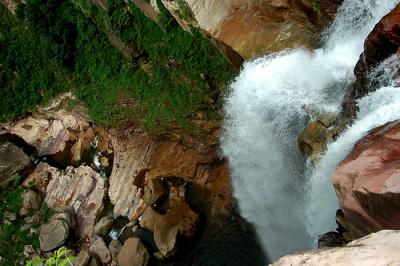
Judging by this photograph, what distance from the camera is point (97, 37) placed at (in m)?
16.6

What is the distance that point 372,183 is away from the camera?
5699mm

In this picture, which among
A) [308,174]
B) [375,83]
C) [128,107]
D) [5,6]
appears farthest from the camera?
[5,6]

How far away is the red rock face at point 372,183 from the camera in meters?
5.46

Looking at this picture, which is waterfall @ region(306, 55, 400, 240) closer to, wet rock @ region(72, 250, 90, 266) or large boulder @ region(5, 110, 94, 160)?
wet rock @ region(72, 250, 90, 266)

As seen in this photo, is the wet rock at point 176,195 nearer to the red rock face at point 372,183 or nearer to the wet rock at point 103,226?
the wet rock at point 103,226

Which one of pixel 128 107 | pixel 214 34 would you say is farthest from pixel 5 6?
pixel 214 34

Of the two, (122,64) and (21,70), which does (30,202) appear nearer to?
(21,70)

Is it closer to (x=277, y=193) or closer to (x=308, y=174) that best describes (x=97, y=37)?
(x=277, y=193)

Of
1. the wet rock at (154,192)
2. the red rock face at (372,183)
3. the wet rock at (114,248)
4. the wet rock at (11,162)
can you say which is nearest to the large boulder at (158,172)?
the wet rock at (154,192)

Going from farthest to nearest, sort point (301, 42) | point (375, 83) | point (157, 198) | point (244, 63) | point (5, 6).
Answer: point (5, 6) → point (157, 198) → point (244, 63) → point (301, 42) → point (375, 83)

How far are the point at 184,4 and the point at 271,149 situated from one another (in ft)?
17.8

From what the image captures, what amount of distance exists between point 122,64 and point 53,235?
23.7ft

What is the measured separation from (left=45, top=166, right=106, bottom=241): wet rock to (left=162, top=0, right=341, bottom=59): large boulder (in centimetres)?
789

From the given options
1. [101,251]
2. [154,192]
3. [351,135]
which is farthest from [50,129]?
[351,135]
